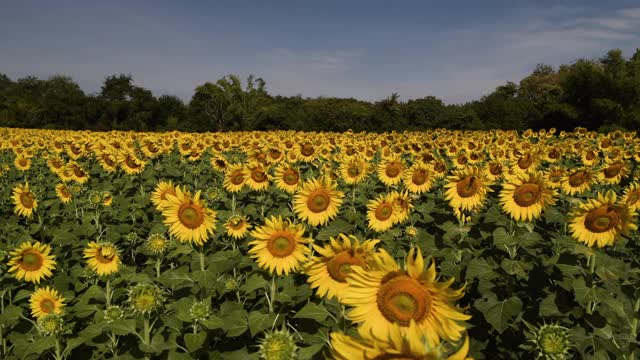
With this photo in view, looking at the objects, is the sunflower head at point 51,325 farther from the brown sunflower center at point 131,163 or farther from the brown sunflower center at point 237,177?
the brown sunflower center at point 131,163

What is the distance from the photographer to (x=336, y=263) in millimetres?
2836

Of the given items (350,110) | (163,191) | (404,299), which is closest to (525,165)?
(163,191)

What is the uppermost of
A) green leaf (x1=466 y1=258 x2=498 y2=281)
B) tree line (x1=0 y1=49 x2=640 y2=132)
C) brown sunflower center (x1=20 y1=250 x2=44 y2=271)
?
tree line (x1=0 y1=49 x2=640 y2=132)

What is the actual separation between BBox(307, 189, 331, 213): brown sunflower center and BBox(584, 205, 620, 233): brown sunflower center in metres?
2.78

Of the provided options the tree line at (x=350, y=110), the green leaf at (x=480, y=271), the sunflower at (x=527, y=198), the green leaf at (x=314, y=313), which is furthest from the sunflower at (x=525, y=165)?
the tree line at (x=350, y=110)

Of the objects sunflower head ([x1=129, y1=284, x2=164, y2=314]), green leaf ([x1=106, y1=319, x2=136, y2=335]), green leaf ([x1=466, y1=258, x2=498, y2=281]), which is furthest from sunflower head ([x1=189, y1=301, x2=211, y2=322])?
green leaf ([x1=466, y1=258, x2=498, y2=281])

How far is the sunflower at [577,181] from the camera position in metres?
6.50

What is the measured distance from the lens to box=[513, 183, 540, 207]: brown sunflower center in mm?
4766

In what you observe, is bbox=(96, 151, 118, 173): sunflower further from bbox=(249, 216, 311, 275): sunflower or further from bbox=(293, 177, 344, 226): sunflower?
bbox=(249, 216, 311, 275): sunflower

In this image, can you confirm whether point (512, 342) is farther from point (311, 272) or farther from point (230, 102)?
point (230, 102)

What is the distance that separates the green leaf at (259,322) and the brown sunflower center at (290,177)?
11.4 feet

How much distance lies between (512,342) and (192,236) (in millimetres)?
3483

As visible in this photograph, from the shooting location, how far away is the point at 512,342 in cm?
420

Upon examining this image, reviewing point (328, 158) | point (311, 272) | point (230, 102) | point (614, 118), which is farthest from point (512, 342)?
point (230, 102)
